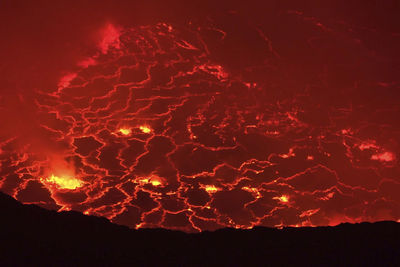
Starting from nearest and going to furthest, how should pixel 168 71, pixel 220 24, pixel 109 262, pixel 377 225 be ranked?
pixel 109 262 → pixel 377 225 → pixel 168 71 → pixel 220 24

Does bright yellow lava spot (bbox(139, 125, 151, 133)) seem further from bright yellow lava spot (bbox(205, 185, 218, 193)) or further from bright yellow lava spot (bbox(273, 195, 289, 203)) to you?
bright yellow lava spot (bbox(273, 195, 289, 203))

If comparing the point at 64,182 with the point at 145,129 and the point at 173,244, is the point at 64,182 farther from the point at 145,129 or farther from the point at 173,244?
the point at 173,244

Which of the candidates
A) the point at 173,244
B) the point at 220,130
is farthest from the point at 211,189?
the point at 173,244

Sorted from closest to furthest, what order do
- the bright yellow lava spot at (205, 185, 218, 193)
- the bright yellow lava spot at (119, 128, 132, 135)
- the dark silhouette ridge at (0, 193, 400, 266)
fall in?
1. the dark silhouette ridge at (0, 193, 400, 266)
2. the bright yellow lava spot at (205, 185, 218, 193)
3. the bright yellow lava spot at (119, 128, 132, 135)

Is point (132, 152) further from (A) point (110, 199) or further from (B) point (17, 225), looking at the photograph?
(B) point (17, 225)

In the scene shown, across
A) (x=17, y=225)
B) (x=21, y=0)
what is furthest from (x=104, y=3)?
(x=17, y=225)

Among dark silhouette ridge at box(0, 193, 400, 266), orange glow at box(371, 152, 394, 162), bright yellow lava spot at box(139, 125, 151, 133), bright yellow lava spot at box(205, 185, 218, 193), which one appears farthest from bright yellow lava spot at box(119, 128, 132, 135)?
dark silhouette ridge at box(0, 193, 400, 266)
